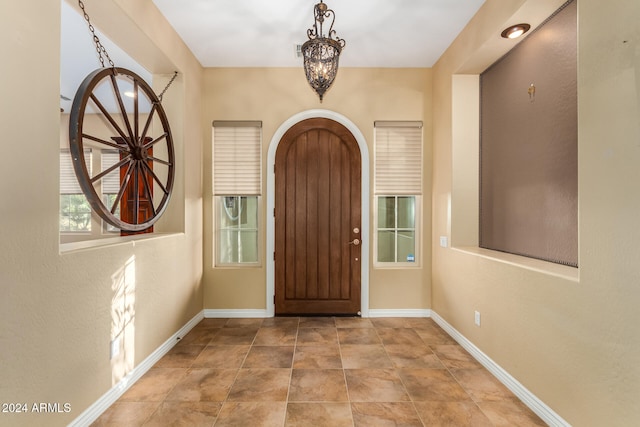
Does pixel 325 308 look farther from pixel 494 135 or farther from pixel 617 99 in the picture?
pixel 617 99

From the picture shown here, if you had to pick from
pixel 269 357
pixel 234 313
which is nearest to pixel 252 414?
pixel 269 357

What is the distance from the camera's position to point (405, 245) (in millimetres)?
3805

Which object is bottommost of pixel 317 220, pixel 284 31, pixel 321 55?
pixel 317 220

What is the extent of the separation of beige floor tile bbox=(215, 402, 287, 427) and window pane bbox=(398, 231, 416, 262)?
7.44ft

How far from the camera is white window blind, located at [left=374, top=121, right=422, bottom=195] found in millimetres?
3689

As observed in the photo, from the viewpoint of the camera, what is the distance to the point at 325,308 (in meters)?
3.71

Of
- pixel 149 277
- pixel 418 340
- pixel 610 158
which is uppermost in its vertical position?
pixel 610 158

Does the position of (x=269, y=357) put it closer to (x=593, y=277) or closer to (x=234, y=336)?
(x=234, y=336)

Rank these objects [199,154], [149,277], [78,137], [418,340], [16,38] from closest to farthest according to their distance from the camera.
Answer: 1. [16,38]
2. [78,137]
3. [149,277]
4. [418,340]
5. [199,154]

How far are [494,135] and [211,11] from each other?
2714 millimetres

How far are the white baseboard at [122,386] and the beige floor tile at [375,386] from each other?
1.56 meters

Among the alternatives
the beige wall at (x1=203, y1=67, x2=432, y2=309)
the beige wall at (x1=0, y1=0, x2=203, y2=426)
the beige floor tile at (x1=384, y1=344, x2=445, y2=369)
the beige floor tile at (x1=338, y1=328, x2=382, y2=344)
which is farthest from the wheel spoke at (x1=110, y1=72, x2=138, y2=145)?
the beige floor tile at (x1=384, y1=344, x2=445, y2=369)

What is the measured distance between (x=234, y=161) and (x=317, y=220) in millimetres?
1201

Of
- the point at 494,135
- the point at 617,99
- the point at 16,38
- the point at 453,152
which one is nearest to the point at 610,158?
the point at 617,99
